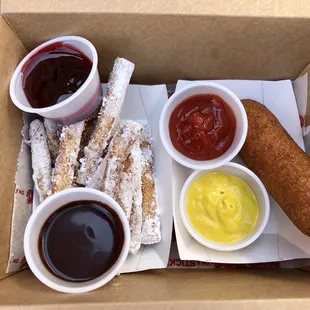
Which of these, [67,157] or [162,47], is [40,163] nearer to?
[67,157]

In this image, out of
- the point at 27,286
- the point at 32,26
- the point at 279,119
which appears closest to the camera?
the point at 27,286

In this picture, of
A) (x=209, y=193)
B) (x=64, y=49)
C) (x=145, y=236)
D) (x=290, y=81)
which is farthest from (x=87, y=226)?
(x=290, y=81)

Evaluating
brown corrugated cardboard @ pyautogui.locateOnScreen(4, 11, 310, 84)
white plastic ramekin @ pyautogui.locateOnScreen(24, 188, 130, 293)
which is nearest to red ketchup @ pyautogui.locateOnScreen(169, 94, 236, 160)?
brown corrugated cardboard @ pyautogui.locateOnScreen(4, 11, 310, 84)

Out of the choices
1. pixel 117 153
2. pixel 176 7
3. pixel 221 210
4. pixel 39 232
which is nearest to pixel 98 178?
pixel 117 153

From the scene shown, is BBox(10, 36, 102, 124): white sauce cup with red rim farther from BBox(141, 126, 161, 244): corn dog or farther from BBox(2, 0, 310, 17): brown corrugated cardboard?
BBox(141, 126, 161, 244): corn dog

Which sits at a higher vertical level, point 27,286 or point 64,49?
point 64,49

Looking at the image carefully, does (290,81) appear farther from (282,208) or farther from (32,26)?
(32,26)

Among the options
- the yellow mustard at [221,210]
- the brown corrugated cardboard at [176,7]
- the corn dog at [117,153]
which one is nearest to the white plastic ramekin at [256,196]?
the yellow mustard at [221,210]
